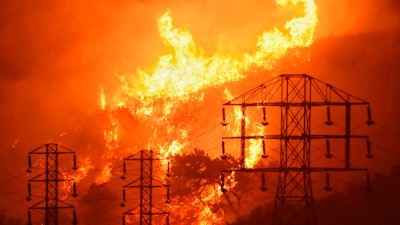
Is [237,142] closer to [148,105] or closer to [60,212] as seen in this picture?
[148,105]

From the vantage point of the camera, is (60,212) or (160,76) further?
(60,212)

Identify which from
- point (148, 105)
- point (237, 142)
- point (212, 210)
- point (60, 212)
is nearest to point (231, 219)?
point (212, 210)

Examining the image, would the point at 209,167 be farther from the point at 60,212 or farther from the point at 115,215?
the point at 60,212

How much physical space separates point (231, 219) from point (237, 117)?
16992 mm

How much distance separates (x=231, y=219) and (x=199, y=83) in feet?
78.1

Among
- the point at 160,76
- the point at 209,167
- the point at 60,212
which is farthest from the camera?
the point at 60,212

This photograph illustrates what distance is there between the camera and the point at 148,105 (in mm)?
137375

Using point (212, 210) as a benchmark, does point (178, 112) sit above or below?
above

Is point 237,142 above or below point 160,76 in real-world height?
below

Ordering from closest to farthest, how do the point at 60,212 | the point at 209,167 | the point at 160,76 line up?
the point at 160,76
the point at 209,167
the point at 60,212

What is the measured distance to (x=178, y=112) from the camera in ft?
455

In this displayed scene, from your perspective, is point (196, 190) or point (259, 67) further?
point (196, 190)

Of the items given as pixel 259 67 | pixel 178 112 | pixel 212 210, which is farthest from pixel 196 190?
pixel 259 67

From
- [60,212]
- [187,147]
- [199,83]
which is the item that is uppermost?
[199,83]
